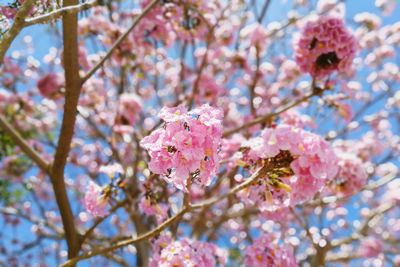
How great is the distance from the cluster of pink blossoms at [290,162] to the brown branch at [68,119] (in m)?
0.88

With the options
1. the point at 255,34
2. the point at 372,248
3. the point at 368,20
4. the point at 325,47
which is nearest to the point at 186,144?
the point at 325,47

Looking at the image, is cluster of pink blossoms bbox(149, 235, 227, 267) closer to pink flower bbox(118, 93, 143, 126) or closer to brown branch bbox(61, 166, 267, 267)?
brown branch bbox(61, 166, 267, 267)

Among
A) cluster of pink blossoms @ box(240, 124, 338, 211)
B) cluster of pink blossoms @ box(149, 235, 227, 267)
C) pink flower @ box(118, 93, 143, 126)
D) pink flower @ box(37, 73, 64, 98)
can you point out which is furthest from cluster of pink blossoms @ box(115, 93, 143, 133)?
cluster of pink blossoms @ box(240, 124, 338, 211)

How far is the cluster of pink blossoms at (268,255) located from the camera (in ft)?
7.55

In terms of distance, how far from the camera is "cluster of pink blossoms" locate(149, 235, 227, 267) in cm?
210

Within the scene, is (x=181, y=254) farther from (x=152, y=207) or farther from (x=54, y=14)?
(x=54, y=14)

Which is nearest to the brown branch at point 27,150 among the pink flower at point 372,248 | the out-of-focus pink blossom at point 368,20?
the out-of-focus pink blossom at point 368,20

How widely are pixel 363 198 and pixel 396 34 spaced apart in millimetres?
3062

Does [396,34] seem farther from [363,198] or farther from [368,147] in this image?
[363,198]

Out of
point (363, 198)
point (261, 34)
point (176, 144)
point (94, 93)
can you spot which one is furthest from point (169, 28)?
point (363, 198)

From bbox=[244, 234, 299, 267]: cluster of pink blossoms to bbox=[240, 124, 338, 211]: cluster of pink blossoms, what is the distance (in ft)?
1.50

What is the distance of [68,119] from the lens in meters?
2.04

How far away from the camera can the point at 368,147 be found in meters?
5.47

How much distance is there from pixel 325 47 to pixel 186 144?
182 centimetres
